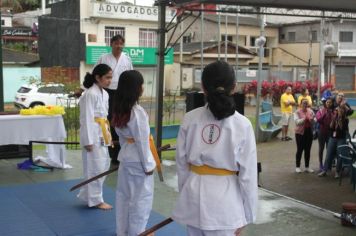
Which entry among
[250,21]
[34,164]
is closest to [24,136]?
[34,164]

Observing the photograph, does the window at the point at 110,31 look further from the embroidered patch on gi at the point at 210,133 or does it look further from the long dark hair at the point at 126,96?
the embroidered patch on gi at the point at 210,133

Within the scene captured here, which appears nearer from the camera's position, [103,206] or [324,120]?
[103,206]

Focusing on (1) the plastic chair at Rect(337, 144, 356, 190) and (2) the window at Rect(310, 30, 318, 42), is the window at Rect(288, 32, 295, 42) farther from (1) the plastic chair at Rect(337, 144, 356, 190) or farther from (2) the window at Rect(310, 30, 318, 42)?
(1) the plastic chair at Rect(337, 144, 356, 190)

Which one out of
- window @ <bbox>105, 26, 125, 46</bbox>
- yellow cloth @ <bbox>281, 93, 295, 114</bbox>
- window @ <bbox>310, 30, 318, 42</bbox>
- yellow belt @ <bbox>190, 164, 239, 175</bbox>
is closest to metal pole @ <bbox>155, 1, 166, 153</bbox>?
yellow belt @ <bbox>190, 164, 239, 175</bbox>

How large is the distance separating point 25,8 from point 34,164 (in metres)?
34.5

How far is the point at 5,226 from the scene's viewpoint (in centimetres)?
457

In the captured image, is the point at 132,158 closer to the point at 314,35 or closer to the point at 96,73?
the point at 96,73

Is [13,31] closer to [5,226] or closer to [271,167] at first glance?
[271,167]

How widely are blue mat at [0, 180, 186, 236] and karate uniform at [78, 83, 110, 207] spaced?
0.78 ft

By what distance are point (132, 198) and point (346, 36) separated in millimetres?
34222

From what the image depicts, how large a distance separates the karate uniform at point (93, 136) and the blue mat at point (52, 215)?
24 centimetres

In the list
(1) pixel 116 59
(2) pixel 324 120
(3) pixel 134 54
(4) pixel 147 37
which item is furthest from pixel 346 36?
(1) pixel 116 59

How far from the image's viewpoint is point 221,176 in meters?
2.63

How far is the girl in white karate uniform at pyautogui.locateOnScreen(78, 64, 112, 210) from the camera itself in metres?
4.79
